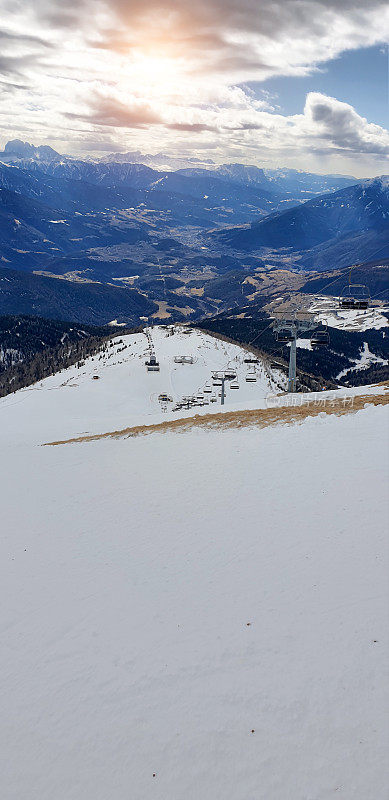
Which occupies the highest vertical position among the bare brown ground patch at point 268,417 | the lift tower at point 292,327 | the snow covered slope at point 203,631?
the lift tower at point 292,327

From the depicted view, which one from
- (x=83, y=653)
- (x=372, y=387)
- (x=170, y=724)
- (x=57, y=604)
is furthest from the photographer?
(x=372, y=387)

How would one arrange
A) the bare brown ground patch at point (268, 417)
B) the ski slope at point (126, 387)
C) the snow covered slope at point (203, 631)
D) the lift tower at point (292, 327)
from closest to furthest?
the snow covered slope at point (203, 631)
the bare brown ground patch at point (268, 417)
the lift tower at point (292, 327)
the ski slope at point (126, 387)

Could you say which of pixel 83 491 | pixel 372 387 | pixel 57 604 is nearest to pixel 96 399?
pixel 372 387

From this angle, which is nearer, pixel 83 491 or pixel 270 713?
pixel 270 713

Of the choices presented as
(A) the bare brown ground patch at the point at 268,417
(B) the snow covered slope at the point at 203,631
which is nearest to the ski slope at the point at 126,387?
A: (A) the bare brown ground patch at the point at 268,417

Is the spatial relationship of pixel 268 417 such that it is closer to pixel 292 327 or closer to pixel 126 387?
pixel 292 327

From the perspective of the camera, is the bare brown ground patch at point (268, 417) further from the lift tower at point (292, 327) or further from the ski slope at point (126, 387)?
the lift tower at point (292, 327)

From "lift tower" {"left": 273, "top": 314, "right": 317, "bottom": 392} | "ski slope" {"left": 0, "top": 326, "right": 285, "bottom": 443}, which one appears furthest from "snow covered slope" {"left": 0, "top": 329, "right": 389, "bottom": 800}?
"lift tower" {"left": 273, "top": 314, "right": 317, "bottom": 392}

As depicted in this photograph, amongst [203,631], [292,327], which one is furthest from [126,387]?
[203,631]

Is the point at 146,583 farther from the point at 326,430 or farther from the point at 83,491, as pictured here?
the point at 326,430
